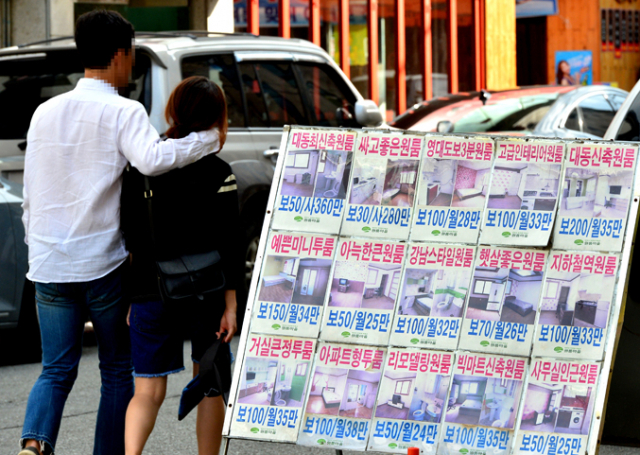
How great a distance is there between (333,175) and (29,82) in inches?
161

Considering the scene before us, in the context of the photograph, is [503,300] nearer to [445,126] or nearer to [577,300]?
[577,300]

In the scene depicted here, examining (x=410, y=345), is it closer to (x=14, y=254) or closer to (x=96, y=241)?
(x=96, y=241)

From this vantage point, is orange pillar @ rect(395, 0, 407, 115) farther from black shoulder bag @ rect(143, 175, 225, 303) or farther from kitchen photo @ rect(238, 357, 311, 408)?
kitchen photo @ rect(238, 357, 311, 408)

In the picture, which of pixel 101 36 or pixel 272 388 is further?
pixel 101 36

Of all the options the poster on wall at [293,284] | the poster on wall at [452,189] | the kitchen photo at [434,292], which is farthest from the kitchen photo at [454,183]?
the poster on wall at [293,284]

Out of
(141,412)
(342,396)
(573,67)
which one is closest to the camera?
(342,396)

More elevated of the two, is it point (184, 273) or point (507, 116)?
point (507, 116)

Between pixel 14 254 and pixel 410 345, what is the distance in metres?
3.96

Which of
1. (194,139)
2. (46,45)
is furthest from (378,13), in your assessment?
(194,139)

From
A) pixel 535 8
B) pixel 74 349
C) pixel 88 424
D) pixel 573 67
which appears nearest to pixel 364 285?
pixel 74 349

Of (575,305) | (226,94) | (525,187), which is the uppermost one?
(226,94)

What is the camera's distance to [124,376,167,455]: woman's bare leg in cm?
397

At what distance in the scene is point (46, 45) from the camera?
730 centimetres

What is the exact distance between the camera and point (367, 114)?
7.82m
